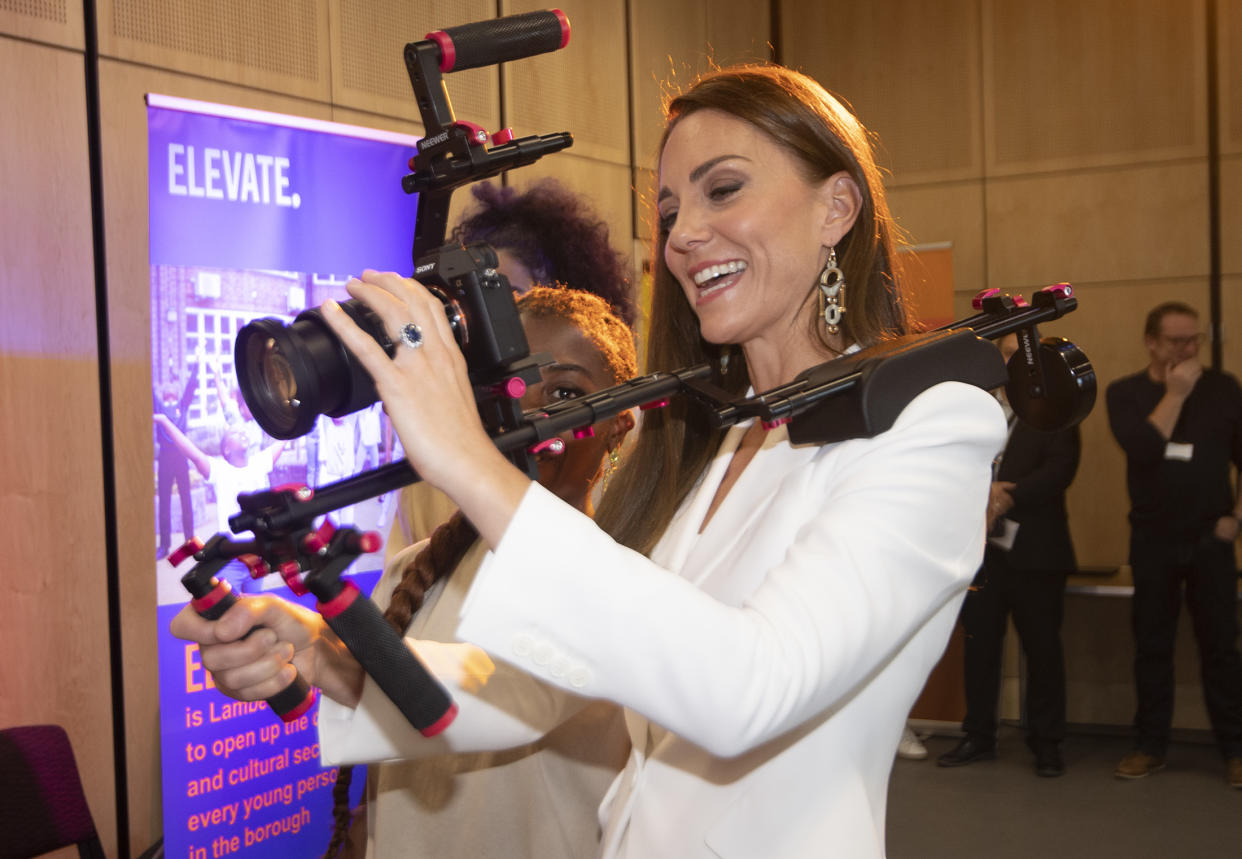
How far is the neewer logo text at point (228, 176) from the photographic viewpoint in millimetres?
3018

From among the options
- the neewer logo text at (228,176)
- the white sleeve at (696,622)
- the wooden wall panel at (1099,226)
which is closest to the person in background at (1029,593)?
the wooden wall panel at (1099,226)

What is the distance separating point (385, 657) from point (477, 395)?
0.22 meters

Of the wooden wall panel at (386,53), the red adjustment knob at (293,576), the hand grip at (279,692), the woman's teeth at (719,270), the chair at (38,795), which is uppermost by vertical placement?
the wooden wall panel at (386,53)

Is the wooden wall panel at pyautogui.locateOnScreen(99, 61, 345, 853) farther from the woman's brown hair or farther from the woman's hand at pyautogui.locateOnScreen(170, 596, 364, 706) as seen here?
the woman's hand at pyautogui.locateOnScreen(170, 596, 364, 706)

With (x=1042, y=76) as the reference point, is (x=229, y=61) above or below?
below

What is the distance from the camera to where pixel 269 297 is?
10.5 feet

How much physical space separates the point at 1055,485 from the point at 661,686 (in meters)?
3.99

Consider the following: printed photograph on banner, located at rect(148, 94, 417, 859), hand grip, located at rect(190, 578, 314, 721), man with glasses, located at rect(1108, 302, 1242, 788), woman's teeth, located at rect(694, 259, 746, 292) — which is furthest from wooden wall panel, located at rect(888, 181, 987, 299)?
hand grip, located at rect(190, 578, 314, 721)

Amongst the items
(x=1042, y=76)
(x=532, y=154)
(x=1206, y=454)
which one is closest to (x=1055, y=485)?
(x=1206, y=454)

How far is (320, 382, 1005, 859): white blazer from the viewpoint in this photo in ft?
2.61

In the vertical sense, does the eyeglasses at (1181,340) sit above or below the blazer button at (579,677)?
above

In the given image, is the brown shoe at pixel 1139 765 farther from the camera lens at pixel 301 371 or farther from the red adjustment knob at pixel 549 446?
the camera lens at pixel 301 371

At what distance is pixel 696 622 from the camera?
79 centimetres

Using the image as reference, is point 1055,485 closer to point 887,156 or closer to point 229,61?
point 887,156
